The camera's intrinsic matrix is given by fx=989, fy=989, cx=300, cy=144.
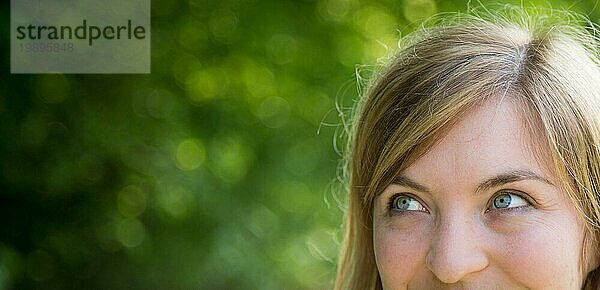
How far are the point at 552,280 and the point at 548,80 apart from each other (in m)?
0.32

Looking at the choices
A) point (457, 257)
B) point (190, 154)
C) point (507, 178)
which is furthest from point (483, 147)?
point (190, 154)

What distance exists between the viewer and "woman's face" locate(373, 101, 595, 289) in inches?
55.9

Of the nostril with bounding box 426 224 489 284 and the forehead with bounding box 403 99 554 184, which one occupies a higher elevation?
the forehead with bounding box 403 99 554 184

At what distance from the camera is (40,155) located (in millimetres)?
3219

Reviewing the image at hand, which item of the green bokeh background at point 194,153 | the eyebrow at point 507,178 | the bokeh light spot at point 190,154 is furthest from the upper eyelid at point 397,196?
the bokeh light spot at point 190,154

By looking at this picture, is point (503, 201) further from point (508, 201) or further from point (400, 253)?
point (400, 253)

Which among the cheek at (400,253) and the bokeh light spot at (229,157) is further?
the bokeh light spot at (229,157)

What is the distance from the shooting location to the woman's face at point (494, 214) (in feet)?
4.66

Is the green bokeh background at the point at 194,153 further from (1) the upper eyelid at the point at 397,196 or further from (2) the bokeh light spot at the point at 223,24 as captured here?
(1) the upper eyelid at the point at 397,196

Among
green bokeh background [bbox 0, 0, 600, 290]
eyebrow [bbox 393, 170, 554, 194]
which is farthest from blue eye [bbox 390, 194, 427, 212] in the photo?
green bokeh background [bbox 0, 0, 600, 290]

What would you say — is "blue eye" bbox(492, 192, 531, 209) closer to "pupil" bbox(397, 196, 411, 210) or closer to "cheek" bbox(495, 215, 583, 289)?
"cheek" bbox(495, 215, 583, 289)

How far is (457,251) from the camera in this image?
1416mm

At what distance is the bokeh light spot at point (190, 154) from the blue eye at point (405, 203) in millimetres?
1633

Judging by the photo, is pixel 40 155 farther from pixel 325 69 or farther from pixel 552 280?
pixel 552 280
